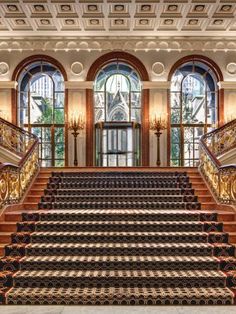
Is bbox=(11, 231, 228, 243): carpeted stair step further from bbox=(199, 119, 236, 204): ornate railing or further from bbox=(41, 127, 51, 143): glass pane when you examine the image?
bbox=(41, 127, 51, 143): glass pane

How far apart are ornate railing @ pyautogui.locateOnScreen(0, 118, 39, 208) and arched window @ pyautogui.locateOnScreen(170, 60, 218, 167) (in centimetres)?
550

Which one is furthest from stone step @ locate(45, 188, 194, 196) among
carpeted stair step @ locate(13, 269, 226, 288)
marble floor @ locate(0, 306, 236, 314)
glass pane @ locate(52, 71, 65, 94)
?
glass pane @ locate(52, 71, 65, 94)

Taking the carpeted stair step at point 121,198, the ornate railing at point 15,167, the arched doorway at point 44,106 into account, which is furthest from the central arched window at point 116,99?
the carpeted stair step at point 121,198

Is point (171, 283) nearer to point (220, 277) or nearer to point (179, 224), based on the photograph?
point (220, 277)

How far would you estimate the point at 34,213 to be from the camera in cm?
764

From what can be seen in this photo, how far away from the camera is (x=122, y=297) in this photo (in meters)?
5.37

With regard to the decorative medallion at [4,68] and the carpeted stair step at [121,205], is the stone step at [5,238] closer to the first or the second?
the carpeted stair step at [121,205]

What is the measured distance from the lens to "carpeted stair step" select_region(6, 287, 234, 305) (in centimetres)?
532

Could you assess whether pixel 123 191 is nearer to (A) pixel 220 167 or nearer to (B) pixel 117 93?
(A) pixel 220 167

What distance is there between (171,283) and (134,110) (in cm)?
1042

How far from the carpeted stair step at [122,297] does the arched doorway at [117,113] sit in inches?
371

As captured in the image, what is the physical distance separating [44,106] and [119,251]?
10.0 metres

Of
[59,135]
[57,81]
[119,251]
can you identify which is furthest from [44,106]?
[119,251]

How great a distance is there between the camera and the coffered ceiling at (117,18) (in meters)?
12.9
